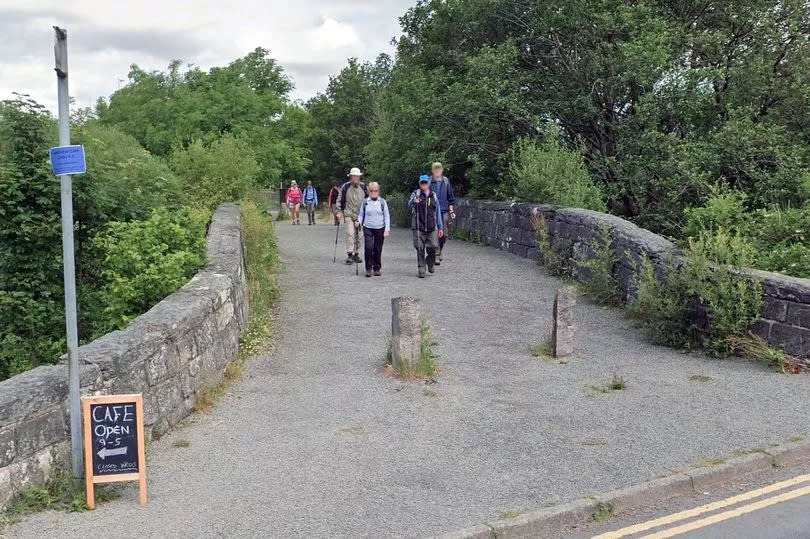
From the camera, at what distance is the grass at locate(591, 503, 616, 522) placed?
16.6 ft

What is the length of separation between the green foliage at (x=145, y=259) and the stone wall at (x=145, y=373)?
282 mm

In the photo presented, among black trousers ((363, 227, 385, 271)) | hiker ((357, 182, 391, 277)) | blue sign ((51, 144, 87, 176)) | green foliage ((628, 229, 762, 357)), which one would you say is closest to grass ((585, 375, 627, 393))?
green foliage ((628, 229, 762, 357))

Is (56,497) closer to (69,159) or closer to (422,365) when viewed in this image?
(69,159)

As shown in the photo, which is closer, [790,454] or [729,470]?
[729,470]

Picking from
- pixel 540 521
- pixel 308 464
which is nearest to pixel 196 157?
pixel 308 464

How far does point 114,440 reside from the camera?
5156 millimetres

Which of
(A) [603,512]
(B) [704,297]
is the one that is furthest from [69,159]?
(B) [704,297]

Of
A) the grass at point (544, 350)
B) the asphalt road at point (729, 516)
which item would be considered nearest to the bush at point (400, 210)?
the grass at point (544, 350)

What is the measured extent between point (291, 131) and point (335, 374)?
4738 cm

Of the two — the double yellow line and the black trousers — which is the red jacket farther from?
the double yellow line

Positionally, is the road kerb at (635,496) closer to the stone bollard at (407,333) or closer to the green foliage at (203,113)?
the stone bollard at (407,333)

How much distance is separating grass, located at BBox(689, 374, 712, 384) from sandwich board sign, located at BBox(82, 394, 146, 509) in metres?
5.30

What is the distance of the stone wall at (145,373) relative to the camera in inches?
194

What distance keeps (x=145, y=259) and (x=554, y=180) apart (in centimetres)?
941
